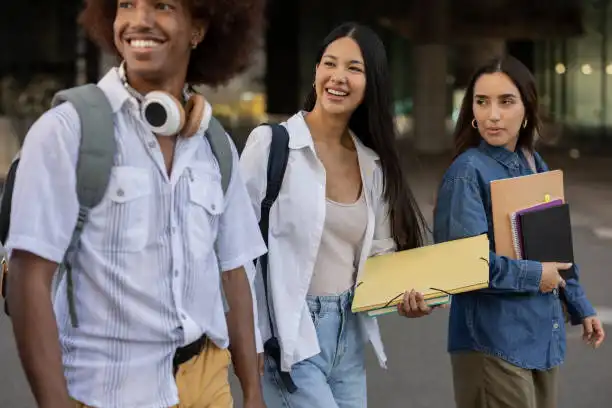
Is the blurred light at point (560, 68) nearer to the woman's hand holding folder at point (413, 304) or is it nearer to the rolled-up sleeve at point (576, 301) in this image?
the rolled-up sleeve at point (576, 301)

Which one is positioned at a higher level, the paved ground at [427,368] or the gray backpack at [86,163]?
the gray backpack at [86,163]

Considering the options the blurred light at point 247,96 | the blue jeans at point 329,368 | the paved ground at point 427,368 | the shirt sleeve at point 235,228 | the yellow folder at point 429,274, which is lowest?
the paved ground at point 427,368

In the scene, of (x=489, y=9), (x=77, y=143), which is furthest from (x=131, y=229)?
(x=489, y=9)

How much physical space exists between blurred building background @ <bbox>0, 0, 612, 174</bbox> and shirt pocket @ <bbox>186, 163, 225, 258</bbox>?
2210 centimetres

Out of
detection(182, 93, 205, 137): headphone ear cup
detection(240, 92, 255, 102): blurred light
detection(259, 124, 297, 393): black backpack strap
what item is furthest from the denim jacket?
detection(240, 92, 255, 102): blurred light

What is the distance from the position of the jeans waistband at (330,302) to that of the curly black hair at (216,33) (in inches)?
35.9

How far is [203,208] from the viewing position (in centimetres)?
217

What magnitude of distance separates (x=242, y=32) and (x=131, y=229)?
0.76 metres

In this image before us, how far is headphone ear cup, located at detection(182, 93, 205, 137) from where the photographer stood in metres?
2.18

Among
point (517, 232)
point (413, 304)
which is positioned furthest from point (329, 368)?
point (517, 232)

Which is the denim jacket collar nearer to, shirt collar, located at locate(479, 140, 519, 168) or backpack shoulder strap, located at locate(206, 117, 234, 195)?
shirt collar, located at locate(479, 140, 519, 168)

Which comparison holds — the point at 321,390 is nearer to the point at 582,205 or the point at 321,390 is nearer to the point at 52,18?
the point at 582,205

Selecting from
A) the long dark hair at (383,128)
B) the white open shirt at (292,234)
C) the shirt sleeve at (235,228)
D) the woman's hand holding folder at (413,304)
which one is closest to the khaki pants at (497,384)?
the woman's hand holding folder at (413,304)

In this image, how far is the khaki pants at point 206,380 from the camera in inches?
86.6
